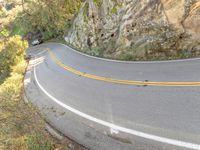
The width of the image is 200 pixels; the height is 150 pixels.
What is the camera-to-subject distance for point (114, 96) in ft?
32.9

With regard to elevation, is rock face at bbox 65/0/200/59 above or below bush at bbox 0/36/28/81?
above

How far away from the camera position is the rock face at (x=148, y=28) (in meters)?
13.4

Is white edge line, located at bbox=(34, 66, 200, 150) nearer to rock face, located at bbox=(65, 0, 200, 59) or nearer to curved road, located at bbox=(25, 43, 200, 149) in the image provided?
curved road, located at bbox=(25, 43, 200, 149)

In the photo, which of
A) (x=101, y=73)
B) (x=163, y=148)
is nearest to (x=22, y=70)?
(x=101, y=73)

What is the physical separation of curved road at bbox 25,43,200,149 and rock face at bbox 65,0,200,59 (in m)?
1.69

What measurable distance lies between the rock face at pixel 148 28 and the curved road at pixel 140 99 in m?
1.69

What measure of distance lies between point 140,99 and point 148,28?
742 cm

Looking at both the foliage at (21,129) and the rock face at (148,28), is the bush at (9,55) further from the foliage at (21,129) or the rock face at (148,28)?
the foliage at (21,129)

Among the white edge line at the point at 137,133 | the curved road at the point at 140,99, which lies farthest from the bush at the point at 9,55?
the white edge line at the point at 137,133

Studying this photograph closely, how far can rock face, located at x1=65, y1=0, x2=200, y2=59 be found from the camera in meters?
13.4

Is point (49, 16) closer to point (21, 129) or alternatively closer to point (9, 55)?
point (9, 55)

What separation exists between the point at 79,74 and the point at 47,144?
329 inches

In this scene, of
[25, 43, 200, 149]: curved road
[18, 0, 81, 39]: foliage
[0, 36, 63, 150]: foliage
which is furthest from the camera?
[18, 0, 81, 39]: foliage

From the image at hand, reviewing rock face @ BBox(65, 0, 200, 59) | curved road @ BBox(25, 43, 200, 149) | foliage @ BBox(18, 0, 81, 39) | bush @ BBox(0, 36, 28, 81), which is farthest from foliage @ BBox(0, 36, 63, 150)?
foliage @ BBox(18, 0, 81, 39)
